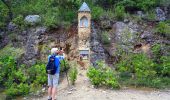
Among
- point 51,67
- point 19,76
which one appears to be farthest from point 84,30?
point 51,67

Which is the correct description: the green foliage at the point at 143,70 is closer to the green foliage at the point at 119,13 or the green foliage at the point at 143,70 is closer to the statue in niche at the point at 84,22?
the statue in niche at the point at 84,22

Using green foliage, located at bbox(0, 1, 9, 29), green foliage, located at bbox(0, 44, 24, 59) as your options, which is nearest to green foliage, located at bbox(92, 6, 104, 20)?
green foliage, located at bbox(0, 44, 24, 59)

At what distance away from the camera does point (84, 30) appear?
13328 millimetres

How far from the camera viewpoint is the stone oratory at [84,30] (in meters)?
13.2

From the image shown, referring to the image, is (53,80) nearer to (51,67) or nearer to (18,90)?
(51,67)

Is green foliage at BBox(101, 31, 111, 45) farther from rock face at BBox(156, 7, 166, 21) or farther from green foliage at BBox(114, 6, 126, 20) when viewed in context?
rock face at BBox(156, 7, 166, 21)

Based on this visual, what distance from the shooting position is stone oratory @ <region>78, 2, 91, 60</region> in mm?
13209

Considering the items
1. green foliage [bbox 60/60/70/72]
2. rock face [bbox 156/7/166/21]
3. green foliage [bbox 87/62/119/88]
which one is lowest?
green foliage [bbox 87/62/119/88]

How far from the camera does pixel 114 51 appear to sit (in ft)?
46.3

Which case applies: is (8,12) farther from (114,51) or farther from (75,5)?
(114,51)

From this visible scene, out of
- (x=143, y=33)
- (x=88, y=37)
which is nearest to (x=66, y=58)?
(x=88, y=37)

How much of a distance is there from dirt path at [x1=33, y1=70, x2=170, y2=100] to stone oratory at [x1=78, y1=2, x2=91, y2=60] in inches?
55.9

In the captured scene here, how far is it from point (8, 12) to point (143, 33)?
5710mm

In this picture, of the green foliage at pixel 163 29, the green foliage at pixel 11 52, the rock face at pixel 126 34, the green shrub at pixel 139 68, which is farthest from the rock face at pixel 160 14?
the green foliage at pixel 11 52
